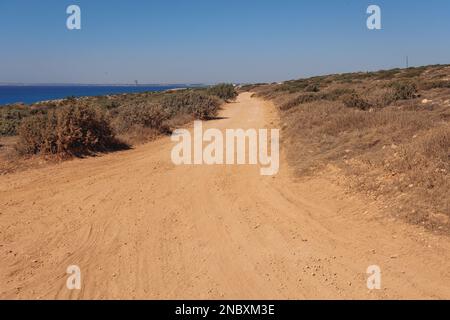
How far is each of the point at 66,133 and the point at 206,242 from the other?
7.20m

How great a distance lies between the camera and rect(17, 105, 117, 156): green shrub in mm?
11384

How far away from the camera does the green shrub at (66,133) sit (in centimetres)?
1138

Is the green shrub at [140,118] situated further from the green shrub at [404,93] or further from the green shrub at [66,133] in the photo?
the green shrub at [404,93]

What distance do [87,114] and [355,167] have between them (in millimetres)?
8071

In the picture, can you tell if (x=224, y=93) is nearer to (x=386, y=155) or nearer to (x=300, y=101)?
(x=300, y=101)

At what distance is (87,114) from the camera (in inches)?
500

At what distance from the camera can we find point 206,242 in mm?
6070

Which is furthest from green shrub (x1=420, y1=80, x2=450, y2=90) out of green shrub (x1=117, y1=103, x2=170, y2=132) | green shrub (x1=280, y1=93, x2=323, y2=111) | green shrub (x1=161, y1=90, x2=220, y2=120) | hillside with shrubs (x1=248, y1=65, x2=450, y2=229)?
green shrub (x1=117, y1=103, x2=170, y2=132)

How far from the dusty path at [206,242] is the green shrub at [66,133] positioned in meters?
2.29

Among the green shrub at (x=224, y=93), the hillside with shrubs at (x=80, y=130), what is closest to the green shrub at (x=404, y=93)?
the hillside with shrubs at (x=80, y=130)

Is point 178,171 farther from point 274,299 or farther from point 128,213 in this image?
point 274,299

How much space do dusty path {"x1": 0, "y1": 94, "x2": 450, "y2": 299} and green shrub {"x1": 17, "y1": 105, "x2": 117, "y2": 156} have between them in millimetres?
2289

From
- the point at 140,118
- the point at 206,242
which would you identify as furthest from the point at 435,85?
the point at 206,242
